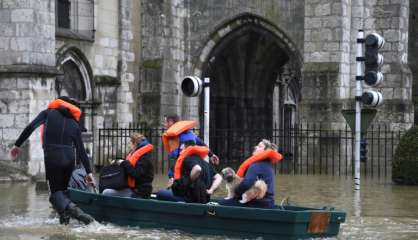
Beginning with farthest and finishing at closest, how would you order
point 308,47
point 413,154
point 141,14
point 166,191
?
point 141,14
point 308,47
point 413,154
point 166,191

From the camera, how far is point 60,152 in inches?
462

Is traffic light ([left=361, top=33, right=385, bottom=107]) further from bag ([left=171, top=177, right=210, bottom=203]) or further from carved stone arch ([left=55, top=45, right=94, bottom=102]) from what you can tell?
carved stone arch ([left=55, top=45, right=94, bottom=102])

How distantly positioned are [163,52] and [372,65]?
1104cm

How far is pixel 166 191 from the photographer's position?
11688mm

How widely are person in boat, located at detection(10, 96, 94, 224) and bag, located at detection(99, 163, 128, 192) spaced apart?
247 mm

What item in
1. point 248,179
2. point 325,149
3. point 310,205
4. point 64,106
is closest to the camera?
point 248,179

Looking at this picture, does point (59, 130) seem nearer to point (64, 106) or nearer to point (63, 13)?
point (64, 106)

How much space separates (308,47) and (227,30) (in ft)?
12.1

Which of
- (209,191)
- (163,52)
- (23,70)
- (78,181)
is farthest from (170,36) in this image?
(209,191)

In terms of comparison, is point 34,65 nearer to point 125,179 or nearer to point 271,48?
point 125,179

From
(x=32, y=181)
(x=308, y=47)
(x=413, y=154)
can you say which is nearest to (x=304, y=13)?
(x=308, y=47)

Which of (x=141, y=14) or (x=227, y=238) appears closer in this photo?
(x=227, y=238)

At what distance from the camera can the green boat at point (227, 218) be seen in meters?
10.4

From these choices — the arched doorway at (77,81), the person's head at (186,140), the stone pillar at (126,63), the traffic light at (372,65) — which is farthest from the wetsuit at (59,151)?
the stone pillar at (126,63)
